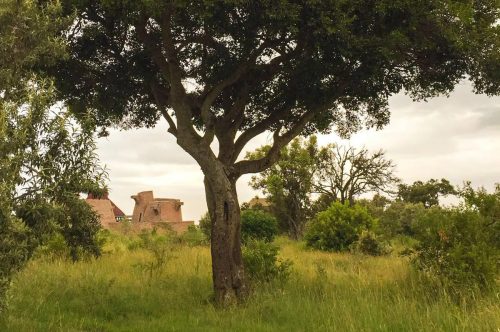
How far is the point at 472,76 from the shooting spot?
41.4 ft

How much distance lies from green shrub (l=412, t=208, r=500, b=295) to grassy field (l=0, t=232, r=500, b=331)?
18.9 inches

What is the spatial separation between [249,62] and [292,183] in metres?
31.6

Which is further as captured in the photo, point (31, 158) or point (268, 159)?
point (268, 159)

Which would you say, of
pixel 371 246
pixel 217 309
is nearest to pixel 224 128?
pixel 217 309

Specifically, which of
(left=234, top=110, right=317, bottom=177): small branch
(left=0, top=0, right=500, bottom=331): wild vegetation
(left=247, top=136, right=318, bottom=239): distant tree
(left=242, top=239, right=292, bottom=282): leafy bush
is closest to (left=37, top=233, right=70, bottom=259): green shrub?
(left=0, top=0, right=500, bottom=331): wild vegetation

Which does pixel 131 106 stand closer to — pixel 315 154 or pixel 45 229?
pixel 45 229

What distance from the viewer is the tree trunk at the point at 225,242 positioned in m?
11.7

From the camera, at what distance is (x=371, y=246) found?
23.3m

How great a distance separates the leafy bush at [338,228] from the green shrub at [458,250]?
12.5 meters

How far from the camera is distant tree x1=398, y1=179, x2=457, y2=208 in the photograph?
2354 inches

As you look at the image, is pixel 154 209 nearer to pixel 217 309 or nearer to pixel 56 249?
pixel 56 249

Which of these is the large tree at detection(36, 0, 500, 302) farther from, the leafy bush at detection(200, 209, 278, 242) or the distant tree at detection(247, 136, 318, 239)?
the distant tree at detection(247, 136, 318, 239)

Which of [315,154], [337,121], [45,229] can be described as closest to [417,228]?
[337,121]

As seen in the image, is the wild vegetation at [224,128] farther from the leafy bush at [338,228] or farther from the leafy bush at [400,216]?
the leafy bush at [400,216]
